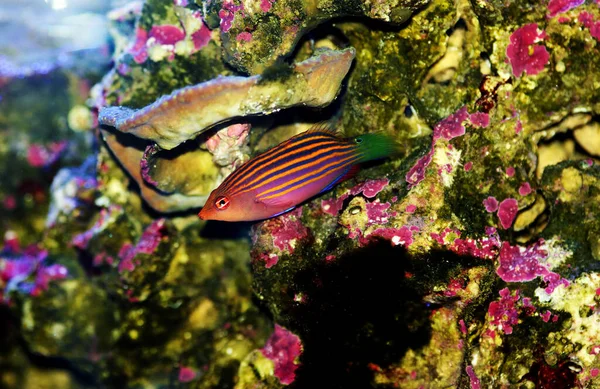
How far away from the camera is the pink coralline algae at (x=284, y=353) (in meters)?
3.77

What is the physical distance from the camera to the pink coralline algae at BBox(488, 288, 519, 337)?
3.26 m

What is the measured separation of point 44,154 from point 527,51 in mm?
8560

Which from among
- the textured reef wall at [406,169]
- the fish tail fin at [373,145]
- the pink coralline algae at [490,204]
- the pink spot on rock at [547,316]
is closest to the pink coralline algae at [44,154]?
the textured reef wall at [406,169]

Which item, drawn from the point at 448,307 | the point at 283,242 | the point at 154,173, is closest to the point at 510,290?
the point at 448,307

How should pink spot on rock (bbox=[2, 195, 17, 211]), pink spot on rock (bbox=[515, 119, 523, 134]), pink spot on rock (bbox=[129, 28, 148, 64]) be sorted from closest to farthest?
pink spot on rock (bbox=[515, 119, 523, 134]), pink spot on rock (bbox=[129, 28, 148, 64]), pink spot on rock (bbox=[2, 195, 17, 211])

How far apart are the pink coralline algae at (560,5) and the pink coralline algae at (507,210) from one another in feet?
5.44

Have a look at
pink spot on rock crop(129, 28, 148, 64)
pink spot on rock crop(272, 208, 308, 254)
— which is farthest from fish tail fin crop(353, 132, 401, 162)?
pink spot on rock crop(129, 28, 148, 64)

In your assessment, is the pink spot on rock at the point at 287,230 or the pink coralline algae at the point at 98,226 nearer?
the pink spot on rock at the point at 287,230

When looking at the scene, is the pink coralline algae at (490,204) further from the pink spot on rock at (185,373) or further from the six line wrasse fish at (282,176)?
the pink spot on rock at (185,373)

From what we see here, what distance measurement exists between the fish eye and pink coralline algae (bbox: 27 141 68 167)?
259 inches

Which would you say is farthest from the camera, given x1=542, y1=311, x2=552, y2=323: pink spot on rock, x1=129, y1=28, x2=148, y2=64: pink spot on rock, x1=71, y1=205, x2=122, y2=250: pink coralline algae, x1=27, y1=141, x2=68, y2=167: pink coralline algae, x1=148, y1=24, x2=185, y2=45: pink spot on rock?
x1=27, y1=141, x2=68, y2=167: pink coralline algae

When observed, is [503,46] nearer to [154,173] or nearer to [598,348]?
[598,348]

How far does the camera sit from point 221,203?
3.02 m

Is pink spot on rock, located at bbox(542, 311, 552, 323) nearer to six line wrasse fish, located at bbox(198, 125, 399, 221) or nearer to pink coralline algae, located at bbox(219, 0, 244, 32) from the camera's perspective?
six line wrasse fish, located at bbox(198, 125, 399, 221)
